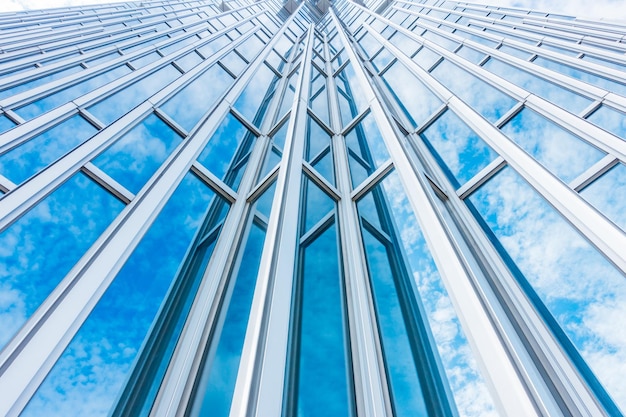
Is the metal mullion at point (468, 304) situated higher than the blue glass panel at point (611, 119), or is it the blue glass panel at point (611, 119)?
the blue glass panel at point (611, 119)

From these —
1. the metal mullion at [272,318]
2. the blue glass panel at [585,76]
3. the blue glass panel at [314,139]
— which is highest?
the blue glass panel at [585,76]

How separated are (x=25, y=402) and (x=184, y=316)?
1.29 m

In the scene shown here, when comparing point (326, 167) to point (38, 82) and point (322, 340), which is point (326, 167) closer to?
point (322, 340)

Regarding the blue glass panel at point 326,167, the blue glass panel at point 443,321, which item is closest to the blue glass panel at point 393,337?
the blue glass panel at point 443,321

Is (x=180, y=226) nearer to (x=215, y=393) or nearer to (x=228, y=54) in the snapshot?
(x=215, y=393)

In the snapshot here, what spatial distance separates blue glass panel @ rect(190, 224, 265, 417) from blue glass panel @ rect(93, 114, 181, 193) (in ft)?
6.41

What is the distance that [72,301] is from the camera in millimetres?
2631

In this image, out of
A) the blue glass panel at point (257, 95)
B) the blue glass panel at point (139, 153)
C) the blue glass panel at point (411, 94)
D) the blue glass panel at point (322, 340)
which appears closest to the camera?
the blue glass panel at point (322, 340)

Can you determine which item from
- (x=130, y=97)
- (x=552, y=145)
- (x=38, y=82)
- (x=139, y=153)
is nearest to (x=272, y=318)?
(x=139, y=153)

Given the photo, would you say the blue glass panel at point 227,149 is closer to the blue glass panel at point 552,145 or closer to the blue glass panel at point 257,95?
the blue glass panel at point 257,95

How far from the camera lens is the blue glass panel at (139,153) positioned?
443 centimetres

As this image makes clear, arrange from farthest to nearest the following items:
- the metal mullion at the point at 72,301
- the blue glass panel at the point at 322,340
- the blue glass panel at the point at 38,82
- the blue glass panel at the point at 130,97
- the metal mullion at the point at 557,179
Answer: the blue glass panel at the point at 38,82 → the blue glass panel at the point at 130,97 → the metal mullion at the point at 557,179 → the blue glass panel at the point at 322,340 → the metal mullion at the point at 72,301

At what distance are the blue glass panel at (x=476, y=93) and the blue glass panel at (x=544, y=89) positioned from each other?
587 mm

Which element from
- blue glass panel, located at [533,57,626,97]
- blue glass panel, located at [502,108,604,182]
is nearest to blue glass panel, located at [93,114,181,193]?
blue glass panel, located at [502,108,604,182]
